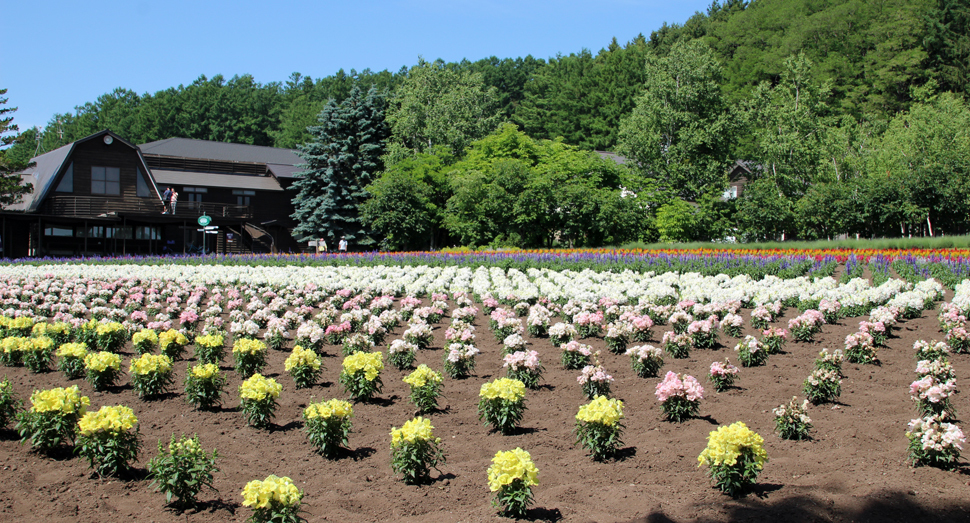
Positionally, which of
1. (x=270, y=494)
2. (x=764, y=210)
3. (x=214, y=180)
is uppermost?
(x=214, y=180)

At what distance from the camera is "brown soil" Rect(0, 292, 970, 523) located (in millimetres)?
4672

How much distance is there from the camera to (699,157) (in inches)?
1463

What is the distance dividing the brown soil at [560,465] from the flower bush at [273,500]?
0.54 meters

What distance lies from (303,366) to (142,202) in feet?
113

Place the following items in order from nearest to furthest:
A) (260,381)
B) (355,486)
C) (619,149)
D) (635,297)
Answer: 1. (355,486)
2. (260,381)
3. (635,297)
4. (619,149)

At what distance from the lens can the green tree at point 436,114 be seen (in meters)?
41.9

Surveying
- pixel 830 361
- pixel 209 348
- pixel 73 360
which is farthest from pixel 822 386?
pixel 73 360

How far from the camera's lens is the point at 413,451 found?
5.27 m

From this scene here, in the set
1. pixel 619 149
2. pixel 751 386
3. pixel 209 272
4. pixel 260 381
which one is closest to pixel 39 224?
pixel 209 272

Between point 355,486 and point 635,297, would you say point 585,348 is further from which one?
point 635,297

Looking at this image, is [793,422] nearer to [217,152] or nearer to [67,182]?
[67,182]

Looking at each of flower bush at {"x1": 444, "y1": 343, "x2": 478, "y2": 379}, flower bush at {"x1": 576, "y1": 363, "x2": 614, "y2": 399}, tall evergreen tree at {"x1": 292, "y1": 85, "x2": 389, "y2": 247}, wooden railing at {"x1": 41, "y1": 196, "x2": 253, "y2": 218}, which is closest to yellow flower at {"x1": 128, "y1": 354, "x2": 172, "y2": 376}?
flower bush at {"x1": 444, "y1": 343, "x2": 478, "y2": 379}

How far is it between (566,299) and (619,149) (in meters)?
27.6

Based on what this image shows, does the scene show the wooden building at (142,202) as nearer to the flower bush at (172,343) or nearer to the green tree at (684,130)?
the green tree at (684,130)
